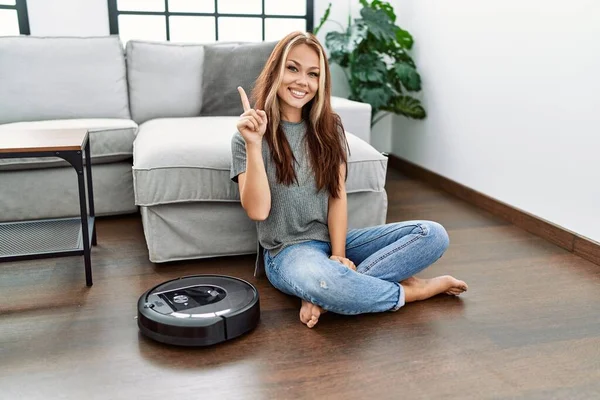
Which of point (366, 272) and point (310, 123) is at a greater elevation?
point (310, 123)

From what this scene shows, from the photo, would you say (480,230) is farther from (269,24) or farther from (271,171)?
(269,24)

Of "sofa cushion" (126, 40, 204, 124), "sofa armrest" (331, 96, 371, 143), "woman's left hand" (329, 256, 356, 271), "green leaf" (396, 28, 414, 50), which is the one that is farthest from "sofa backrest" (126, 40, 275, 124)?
"woman's left hand" (329, 256, 356, 271)

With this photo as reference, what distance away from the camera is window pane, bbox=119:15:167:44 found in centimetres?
341

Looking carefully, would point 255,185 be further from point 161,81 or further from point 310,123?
point 161,81

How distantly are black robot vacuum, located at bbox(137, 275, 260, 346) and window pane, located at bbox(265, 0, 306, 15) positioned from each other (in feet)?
8.17

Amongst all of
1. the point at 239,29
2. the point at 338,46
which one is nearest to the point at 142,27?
the point at 239,29

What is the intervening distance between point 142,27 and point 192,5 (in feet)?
1.12

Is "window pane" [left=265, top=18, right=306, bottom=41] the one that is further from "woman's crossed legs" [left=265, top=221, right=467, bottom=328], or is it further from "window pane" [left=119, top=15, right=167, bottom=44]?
"woman's crossed legs" [left=265, top=221, right=467, bottom=328]

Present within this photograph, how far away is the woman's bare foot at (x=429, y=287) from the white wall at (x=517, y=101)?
0.72 metres

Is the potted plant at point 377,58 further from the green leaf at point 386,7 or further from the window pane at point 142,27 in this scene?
the window pane at point 142,27

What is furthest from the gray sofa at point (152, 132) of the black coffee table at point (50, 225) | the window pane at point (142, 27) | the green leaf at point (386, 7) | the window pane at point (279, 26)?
the green leaf at point (386, 7)

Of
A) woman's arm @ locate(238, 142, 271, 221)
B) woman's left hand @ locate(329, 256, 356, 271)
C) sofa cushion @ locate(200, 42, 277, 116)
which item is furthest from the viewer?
sofa cushion @ locate(200, 42, 277, 116)

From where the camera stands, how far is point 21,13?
3109mm

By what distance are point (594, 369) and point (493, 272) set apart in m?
0.66
